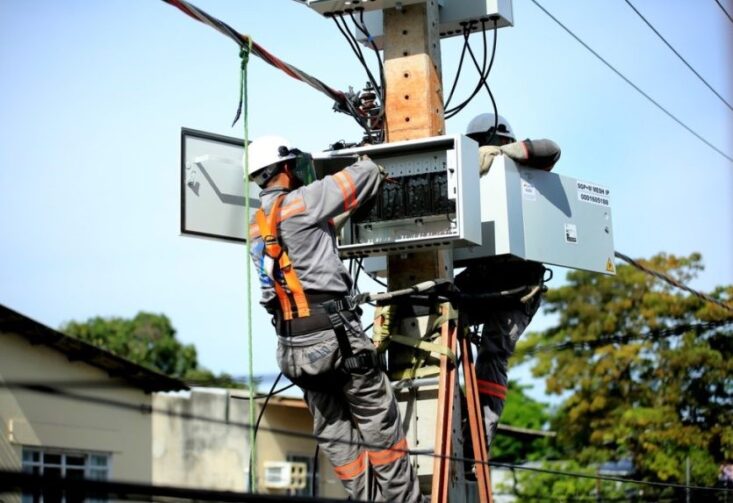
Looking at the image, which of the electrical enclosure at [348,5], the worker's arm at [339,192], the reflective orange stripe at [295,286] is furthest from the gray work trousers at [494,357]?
the electrical enclosure at [348,5]

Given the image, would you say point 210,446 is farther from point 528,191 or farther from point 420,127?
point 420,127

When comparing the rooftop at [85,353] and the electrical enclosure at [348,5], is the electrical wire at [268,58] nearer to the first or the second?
the electrical enclosure at [348,5]

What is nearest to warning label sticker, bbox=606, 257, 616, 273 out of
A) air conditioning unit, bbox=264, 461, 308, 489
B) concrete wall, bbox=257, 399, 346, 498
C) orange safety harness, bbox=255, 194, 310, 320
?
orange safety harness, bbox=255, 194, 310, 320

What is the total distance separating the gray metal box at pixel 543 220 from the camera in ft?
23.5

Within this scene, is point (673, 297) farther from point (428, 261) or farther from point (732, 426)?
point (428, 261)

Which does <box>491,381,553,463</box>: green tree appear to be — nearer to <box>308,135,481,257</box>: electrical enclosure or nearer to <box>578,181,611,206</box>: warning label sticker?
<box>578,181,611,206</box>: warning label sticker

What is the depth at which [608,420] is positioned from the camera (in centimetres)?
2450

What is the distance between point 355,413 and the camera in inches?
254

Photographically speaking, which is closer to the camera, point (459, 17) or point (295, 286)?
point (295, 286)

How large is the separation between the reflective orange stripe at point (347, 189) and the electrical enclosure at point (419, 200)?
0.59 metres

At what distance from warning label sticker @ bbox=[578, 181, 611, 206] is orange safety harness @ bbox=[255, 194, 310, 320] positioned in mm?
2160

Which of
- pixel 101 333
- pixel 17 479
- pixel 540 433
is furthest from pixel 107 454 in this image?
pixel 101 333

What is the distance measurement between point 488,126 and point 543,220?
0.78 m

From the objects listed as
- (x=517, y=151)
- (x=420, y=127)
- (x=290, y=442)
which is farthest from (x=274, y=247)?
(x=290, y=442)
